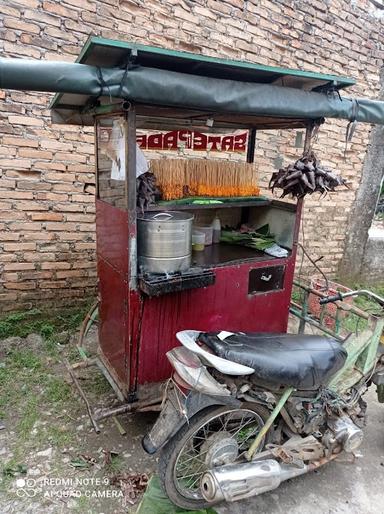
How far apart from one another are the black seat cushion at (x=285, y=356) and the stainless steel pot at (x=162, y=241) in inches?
24.1

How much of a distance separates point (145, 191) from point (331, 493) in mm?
2564

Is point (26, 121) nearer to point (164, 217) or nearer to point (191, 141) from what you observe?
point (191, 141)

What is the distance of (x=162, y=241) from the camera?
279 cm

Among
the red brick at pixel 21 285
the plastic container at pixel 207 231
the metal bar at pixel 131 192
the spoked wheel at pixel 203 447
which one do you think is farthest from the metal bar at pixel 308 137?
the red brick at pixel 21 285

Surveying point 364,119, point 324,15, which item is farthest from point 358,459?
point 324,15

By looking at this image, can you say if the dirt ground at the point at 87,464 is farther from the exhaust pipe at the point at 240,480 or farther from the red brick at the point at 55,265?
the red brick at the point at 55,265

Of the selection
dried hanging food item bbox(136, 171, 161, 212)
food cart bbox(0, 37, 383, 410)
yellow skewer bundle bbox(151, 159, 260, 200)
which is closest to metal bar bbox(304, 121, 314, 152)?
food cart bbox(0, 37, 383, 410)

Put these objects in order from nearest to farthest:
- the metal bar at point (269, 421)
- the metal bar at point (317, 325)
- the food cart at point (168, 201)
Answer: the food cart at point (168, 201) → the metal bar at point (269, 421) → the metal bar at point (317, 325)

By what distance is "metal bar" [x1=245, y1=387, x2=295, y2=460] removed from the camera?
7.96ft

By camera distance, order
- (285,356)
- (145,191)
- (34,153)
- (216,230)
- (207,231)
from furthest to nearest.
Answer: (34,153)
(216,230)
(207,231)
(145,191)
(285,356)

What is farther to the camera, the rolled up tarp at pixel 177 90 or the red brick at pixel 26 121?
the red brick at pixel 26 121

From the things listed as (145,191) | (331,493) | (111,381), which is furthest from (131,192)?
(331,493)

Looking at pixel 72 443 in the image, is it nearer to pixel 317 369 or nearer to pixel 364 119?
pixel 317 369

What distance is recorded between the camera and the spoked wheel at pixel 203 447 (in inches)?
92.4
